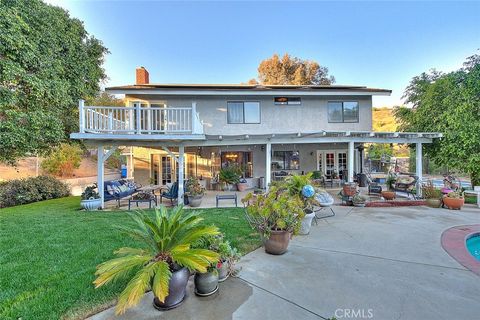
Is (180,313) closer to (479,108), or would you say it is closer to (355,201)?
(355,201)

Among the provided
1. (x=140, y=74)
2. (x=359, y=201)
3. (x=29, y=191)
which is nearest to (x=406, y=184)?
(x=359, y=201)

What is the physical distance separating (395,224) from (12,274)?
29.4ft

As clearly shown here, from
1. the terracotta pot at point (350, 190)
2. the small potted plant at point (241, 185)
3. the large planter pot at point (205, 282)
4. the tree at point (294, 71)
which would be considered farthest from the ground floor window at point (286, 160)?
the tree at point (294, 71)

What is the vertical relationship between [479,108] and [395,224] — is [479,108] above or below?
above

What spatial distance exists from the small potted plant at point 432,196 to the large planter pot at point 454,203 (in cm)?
21

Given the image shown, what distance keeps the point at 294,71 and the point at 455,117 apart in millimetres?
18879

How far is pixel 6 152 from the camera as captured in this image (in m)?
9.66

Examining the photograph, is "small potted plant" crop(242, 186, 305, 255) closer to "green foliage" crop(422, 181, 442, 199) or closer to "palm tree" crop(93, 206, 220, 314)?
"palm tree" crop(93, 206, 220, 314)

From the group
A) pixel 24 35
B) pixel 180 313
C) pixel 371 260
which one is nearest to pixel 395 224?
pixel 371 260

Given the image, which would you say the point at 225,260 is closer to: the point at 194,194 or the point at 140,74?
the point at 194,194

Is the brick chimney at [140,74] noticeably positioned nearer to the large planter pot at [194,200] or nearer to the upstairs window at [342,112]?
the large planter pot at [194,200]

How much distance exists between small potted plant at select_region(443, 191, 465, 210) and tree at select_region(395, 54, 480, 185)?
2160 mm

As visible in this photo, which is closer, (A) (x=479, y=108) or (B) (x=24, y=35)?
(B) (x=24, y=35)

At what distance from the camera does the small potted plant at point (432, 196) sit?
8812 millimetres
